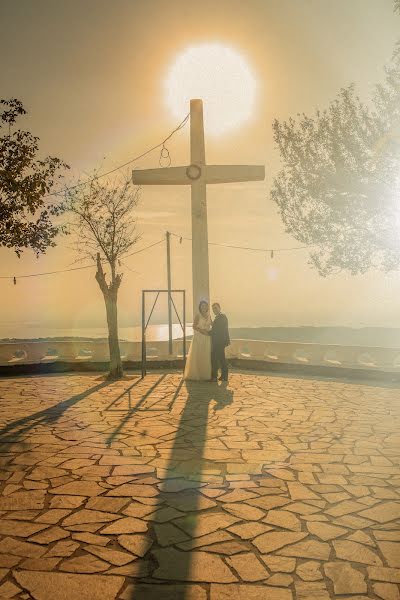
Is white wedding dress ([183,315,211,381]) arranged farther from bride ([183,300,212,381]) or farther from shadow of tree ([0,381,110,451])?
shadow of tree ([0,381,110,451])

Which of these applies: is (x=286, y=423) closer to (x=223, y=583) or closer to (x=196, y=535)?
(x=196, y=535)

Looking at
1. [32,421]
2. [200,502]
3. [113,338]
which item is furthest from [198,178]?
[200,502]

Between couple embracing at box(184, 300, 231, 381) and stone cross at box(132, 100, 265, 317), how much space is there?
1.45 ft

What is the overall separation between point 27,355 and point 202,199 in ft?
31.8

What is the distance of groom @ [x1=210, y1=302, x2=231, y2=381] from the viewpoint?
1307 centimetres

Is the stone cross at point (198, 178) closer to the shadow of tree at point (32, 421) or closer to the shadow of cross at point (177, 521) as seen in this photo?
the shadow of tree at point (32, 421)

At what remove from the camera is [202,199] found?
Result: 1348 cm

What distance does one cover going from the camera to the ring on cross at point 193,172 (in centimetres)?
1348

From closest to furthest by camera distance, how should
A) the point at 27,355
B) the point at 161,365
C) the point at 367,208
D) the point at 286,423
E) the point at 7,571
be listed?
the point at 7,571, the point at 286,423, the point at 367,208, the point at 161,365, the point at 27,355

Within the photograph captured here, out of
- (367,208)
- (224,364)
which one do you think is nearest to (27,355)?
(224,364)

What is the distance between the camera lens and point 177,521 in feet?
15.1

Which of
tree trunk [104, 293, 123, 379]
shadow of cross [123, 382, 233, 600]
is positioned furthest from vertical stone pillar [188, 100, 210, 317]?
shadow of cross [123, 382, 233, 600]

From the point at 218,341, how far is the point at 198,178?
170 inches

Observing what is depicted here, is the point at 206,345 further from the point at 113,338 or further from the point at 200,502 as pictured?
the point at 200,502
